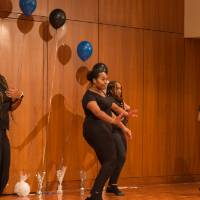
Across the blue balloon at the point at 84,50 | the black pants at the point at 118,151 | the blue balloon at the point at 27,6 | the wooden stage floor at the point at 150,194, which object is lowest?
the wooden stage floor at the point at 150,194

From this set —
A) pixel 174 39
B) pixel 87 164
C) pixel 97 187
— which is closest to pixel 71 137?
pixel 87 164

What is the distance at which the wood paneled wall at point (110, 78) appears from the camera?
258 inches

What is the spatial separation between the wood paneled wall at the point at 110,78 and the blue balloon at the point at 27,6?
139 millimetres

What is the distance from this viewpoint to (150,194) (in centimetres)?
663

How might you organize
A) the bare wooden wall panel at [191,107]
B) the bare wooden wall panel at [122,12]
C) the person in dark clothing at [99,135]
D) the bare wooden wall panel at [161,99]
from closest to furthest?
the person in dark clothing at [99,135]
the bare wooden wall panel at [122,12]
the bare wooden wall panel at [161,99]
the bare wooden wall panel at [191,107]

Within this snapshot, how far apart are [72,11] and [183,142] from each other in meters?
2.81

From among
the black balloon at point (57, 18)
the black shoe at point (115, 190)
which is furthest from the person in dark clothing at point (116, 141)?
the black balloon at point (57, 18)

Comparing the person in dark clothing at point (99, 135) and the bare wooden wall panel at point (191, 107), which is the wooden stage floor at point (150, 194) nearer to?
the bare wooden wall panel at point (191, 107)

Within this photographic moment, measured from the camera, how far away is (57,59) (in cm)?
687

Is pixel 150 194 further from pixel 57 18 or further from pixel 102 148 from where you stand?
pixel 57 18

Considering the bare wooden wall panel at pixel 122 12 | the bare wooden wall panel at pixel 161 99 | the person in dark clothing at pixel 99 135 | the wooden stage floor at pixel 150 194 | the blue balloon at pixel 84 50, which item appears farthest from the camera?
the bare wooden wall panel at pixel 161 99

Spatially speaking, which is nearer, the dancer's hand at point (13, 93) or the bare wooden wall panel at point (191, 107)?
the dancer's hand at point (13, 93)

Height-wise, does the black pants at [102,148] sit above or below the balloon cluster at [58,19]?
below

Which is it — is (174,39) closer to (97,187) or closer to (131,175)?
(131,175)
